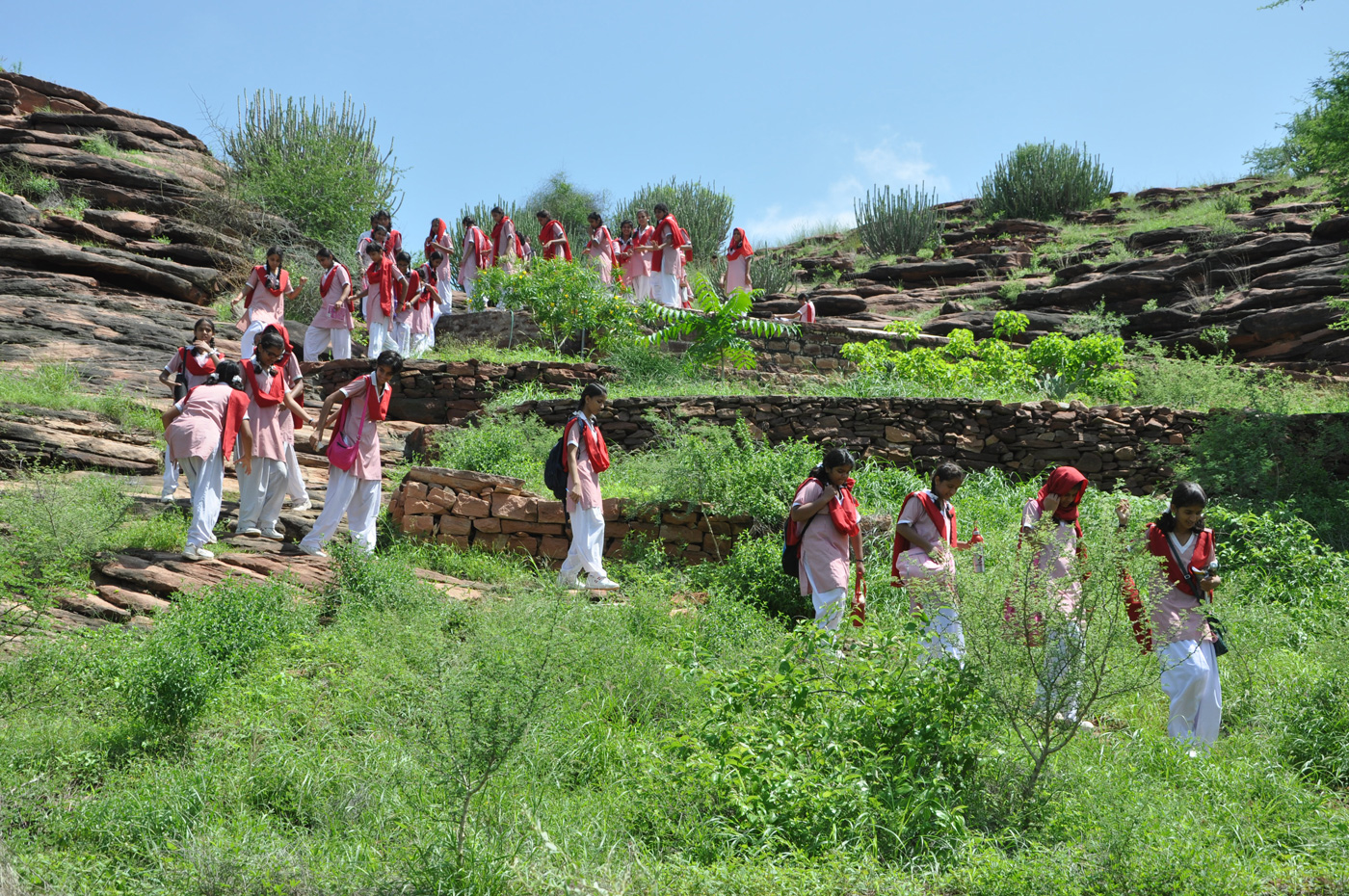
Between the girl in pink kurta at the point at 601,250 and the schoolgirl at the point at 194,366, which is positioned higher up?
the girl in pink kurta at the point at 601,250

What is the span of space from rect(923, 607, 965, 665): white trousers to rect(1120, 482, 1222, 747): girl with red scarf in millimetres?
982

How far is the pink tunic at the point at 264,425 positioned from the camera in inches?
298

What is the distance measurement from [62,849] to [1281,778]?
516cm

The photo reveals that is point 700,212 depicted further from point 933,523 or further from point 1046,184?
point 933,523

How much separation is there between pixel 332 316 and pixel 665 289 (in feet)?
18.0

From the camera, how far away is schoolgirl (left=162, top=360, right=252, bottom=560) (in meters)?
6.84

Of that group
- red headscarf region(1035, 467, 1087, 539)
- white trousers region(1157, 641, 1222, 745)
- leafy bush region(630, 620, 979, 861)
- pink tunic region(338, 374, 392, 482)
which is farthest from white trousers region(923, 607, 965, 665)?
pink tunic region(338, 374, 392, 482)

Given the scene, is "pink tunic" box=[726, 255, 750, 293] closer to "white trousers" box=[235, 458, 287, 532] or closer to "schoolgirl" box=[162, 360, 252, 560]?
"white trousers" box=[235, 458, 287, 532]

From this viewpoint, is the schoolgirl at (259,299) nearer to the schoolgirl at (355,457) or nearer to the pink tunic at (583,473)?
the schoolgirl at (355,457)

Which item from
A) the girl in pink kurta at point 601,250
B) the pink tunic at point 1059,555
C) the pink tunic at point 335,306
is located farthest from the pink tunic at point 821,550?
the girl in pink kurta at point 601,250

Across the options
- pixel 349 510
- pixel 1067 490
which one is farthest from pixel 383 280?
pixel 1067 490

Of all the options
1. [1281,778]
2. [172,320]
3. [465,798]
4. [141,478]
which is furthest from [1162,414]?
[172,320]

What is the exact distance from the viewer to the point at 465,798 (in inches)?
140

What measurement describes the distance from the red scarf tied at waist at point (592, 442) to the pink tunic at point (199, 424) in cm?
256
